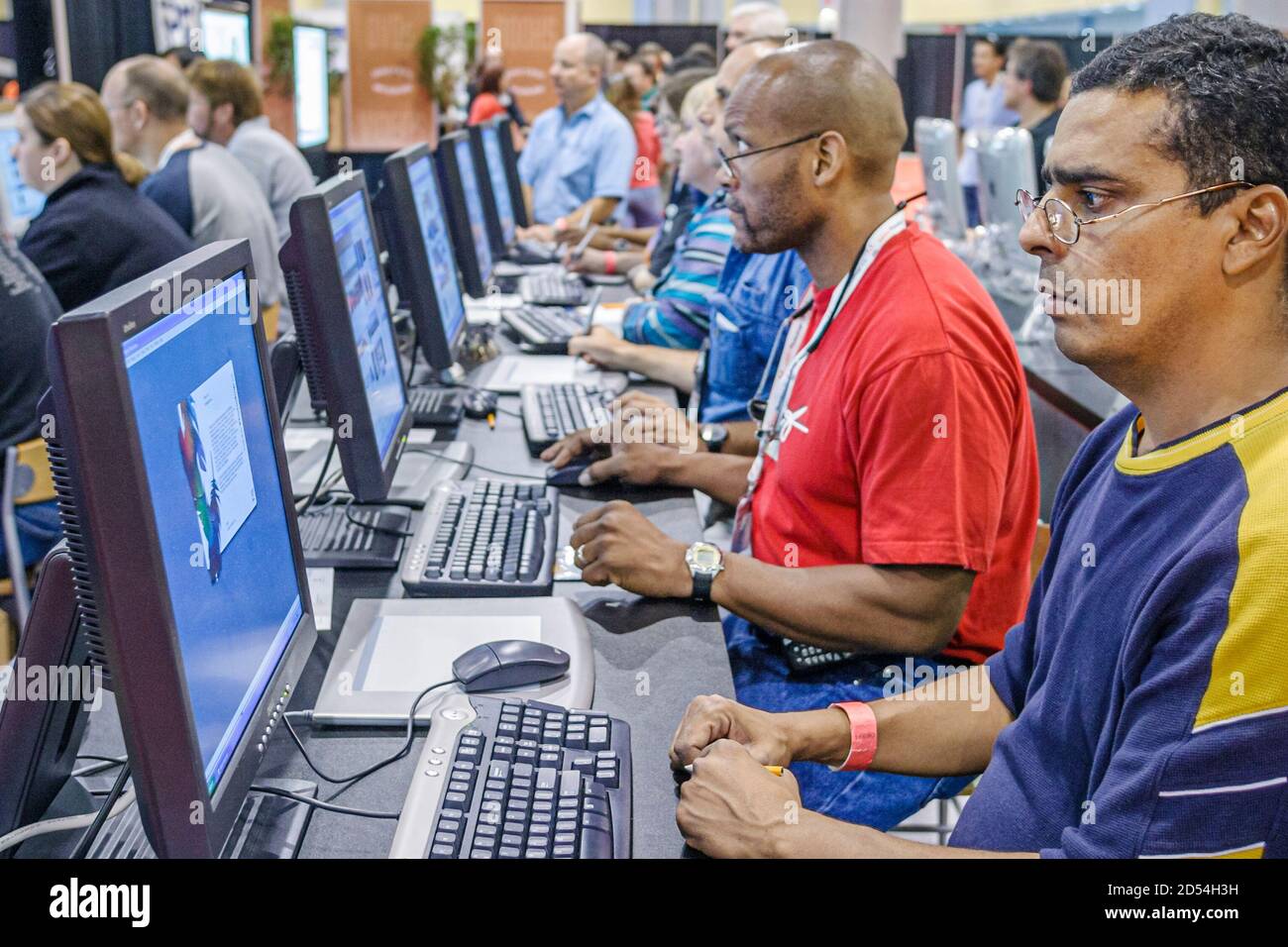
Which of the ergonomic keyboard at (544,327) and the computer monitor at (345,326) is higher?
the computer monitor at (345,326)

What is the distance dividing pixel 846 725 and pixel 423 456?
45.4 inches

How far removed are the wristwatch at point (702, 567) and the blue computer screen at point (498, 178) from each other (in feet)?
9.37

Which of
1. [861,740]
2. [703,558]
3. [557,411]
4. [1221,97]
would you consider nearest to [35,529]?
[557,411]

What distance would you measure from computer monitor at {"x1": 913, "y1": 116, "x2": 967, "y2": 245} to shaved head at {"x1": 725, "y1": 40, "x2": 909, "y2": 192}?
3207mm

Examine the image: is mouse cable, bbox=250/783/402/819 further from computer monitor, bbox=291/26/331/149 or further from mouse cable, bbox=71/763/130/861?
computer monitor, bbox=291/26/331/149

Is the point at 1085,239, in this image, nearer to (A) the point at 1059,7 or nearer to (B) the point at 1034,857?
(B) the point at 1034,857

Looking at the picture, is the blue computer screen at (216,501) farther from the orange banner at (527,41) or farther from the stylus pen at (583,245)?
the orange banner at (527,41)

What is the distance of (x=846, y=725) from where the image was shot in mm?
1442

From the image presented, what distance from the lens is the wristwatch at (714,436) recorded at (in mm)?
2473

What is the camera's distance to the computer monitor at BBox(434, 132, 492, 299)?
3.25 metres

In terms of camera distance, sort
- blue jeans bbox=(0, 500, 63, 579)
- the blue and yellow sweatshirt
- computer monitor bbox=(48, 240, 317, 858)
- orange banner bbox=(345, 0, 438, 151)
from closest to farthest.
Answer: computer monitor bbox=(48, 240, 317, 858) → the blue and yellow sweatshirt → blue jeans bbox=(0, 500, 63, 579) → orange banner bbox=(345, 0, 438, 151)

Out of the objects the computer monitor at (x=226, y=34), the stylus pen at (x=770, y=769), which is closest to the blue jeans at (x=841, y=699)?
the stylus pen at (x=770, y=769)

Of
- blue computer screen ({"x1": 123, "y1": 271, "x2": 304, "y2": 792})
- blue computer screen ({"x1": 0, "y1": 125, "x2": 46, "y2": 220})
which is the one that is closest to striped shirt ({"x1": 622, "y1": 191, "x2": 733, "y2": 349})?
blue computer screen ({"x1": 123, "y1": 271, "x2": 304, "y2": 792})

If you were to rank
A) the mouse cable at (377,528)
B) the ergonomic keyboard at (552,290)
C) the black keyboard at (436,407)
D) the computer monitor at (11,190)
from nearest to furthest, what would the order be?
1. the mouse cable at (377,528)
2. the black keyboard at (436,407)
3. the ergonomic keyboard at (552,290)
4. the computer monitor at (11,190)
